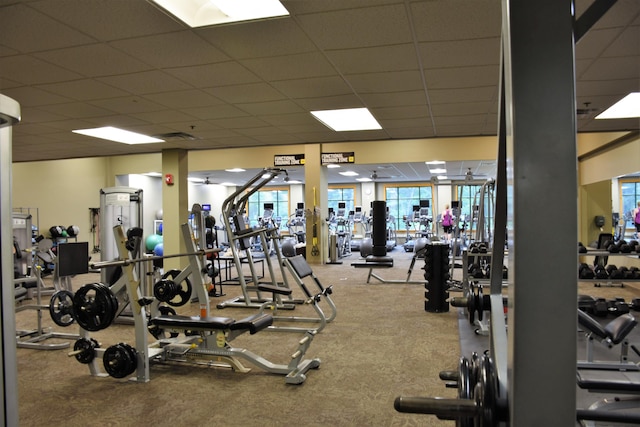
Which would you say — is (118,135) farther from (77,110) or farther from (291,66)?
(291,66)

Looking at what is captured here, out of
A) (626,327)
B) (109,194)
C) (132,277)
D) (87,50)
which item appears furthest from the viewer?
(109,194)

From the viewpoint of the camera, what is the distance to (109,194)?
→ 20.2 ft

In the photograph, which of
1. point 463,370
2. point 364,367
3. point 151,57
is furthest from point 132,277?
point 463,370

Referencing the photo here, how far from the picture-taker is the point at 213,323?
3.40m

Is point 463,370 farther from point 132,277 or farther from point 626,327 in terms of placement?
point 132,277

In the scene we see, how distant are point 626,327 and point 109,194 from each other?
5937mm

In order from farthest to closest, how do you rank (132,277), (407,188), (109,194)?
1. (407,188)
2. (109,194)
3. (132,277)

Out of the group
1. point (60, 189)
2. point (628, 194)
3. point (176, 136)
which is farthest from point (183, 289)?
point (628, 194)

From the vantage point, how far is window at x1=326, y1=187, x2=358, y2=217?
18.0 metres

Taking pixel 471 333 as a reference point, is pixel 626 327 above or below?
above

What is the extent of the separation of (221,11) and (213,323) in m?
2.15

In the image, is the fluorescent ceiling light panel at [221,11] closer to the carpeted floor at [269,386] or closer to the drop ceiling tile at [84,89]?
the drop ceiling tile at [84,89]

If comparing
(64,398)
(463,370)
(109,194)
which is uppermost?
(109,194)

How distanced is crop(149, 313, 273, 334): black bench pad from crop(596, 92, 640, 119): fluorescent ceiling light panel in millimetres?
3901
